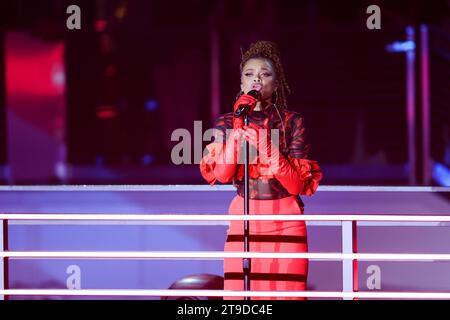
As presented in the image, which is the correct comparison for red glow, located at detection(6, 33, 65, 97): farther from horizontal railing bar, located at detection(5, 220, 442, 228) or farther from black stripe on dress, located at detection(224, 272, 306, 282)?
black stripe on dress, located at detection(224, 272, 306, 282)

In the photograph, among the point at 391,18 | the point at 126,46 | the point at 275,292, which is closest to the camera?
the point at 275,292

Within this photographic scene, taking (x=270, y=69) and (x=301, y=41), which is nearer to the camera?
(x=270, y=69)

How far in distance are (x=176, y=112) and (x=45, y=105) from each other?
1220 mm

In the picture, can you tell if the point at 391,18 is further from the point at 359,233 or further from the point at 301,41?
the point at 359,233

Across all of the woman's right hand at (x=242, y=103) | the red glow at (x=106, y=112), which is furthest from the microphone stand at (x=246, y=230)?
the red glow at (x=106, y=112)

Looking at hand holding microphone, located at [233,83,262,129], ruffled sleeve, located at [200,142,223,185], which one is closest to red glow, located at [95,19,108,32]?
ruffled sleeve, located at [200,142,223,185]

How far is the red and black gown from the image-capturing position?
3.36m

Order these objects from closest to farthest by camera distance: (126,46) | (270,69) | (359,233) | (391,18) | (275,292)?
1. (275,292)
2. (270,69)
3. (359,233)
4. (391,18)
5. (126,46)

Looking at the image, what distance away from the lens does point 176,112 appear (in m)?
6.36

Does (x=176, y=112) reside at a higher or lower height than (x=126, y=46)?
lower

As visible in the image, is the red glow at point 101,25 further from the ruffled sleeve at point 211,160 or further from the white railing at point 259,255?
the ruffled sleeve at point 211,160

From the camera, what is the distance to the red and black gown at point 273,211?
132 inches

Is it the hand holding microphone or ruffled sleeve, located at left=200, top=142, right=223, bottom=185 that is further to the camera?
ruffled sleeve, located at left=200, top=142, right=223, bottom=185
